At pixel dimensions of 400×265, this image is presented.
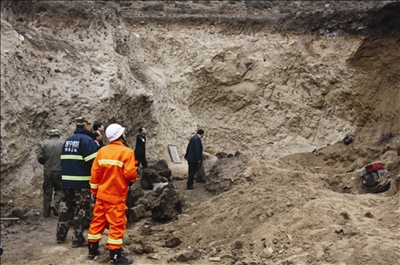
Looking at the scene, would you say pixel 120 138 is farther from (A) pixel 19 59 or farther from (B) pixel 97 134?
(A) pixel 19 59

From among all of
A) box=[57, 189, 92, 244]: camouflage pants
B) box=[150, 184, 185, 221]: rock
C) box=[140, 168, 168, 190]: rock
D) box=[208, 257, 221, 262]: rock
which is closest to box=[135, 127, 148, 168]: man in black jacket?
box=[140, 168, 168, 190]: rock

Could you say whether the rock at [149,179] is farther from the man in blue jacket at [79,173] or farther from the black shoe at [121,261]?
the black shoe at [121,261]

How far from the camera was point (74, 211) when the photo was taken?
7.18 metres

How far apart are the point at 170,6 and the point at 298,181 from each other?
58.3 feet

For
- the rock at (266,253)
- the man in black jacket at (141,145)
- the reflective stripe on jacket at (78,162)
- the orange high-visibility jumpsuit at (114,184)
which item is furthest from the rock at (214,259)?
the man in black jacket at (141,145)

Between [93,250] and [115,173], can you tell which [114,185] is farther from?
[93,250]

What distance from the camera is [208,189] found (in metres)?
10.4

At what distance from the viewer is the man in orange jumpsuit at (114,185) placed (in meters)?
5.91

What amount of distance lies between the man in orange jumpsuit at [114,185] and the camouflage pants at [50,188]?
2582 millimetres

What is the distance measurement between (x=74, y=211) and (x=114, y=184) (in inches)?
65.0

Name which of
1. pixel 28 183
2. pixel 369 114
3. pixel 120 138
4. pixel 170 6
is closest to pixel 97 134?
pixel 120 138

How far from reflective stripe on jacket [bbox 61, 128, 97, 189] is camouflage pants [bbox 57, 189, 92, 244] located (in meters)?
0.14

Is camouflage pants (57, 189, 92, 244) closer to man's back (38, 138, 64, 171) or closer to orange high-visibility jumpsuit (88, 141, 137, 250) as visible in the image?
orange high-visibility jumpsuit (88, 141, 137, 250)

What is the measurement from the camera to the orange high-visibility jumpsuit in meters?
5.90
